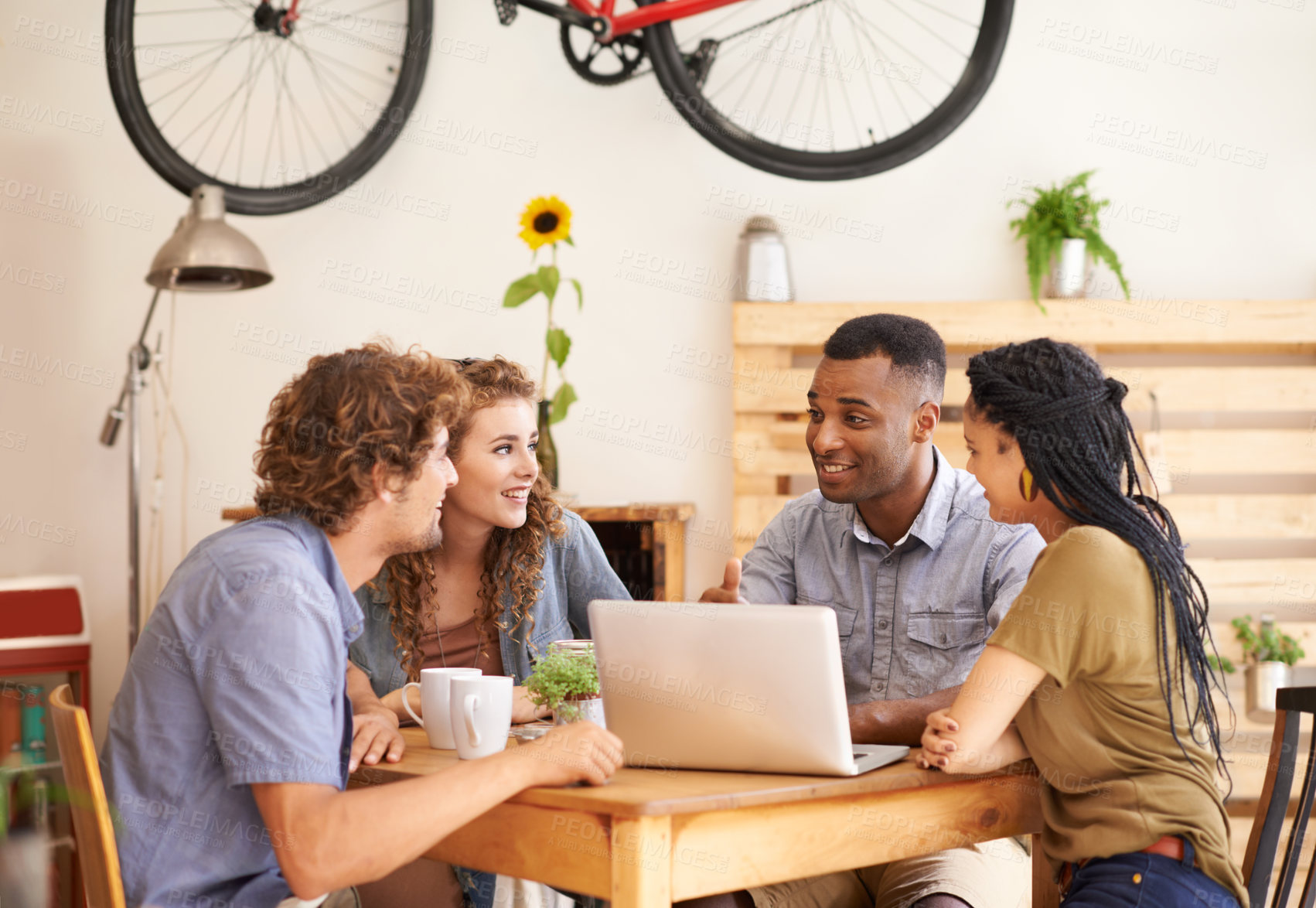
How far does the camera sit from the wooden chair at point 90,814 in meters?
1.06

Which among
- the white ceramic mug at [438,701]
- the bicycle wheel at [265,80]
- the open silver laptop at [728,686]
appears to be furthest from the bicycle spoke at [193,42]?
the open silver laptop at [728,686]

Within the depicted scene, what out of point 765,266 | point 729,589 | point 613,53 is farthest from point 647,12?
point 729,589

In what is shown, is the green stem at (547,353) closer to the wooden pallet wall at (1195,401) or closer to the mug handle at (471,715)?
the wooden pallet wall at (1195,401)

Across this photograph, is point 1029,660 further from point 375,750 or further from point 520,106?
point 520,106

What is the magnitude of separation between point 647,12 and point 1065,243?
4.15ft

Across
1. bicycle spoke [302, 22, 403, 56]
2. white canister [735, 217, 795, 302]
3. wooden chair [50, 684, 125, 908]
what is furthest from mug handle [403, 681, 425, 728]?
bicycle spoke [302, 22, 403, 56]

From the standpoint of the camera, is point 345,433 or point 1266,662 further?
point 1266,662

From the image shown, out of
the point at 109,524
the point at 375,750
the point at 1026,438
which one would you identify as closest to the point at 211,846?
the point at 375,750

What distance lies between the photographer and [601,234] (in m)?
3.33

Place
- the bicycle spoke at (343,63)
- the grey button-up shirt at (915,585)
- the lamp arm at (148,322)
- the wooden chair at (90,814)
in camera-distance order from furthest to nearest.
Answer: the bicycle spoke at (343,63)
the lamp arm at (148,322)
the grey button-up shirt at (915,585)
the wooden chair at (90,814)

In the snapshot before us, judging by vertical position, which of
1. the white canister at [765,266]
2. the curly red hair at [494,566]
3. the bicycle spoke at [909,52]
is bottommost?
the curly red hair at [494,566]

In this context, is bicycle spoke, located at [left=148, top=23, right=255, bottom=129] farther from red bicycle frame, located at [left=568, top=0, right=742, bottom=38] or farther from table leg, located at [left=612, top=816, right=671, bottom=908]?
table leg, located at [left=612, top=816, right=671, bottom=908]

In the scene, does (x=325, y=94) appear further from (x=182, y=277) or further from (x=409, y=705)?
(x=409, y=705)

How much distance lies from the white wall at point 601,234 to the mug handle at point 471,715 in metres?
1.94
